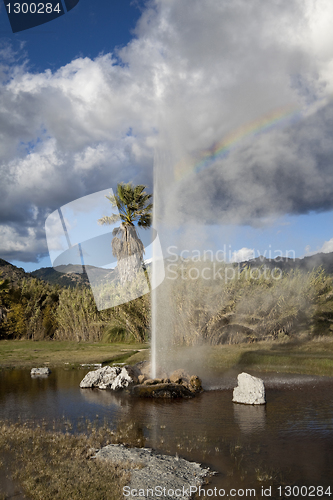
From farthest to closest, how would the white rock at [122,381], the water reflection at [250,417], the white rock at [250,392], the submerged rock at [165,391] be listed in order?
the white rock at [122,381]
the submerged rock at [165,391]
the white rock at [250,392]
the water reflection at [250,417]

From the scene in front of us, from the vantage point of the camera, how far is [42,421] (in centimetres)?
824

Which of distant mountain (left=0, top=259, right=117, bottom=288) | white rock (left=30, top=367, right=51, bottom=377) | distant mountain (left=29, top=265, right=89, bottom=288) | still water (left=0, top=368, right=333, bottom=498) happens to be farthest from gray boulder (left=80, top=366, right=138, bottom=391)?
distant mountain (left=29, top=265, right=89, bottom=288)

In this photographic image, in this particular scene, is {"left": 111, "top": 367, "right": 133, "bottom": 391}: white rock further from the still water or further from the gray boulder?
the still water

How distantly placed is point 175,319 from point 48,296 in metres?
16.2

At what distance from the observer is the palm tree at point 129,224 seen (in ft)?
108

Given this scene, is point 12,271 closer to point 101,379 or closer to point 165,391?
point 101,379

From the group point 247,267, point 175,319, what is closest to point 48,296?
point 175,319

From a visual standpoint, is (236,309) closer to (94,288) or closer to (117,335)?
(117,335)

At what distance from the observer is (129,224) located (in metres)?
34.0

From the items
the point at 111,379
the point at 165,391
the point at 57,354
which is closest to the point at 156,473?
the point at 165,391

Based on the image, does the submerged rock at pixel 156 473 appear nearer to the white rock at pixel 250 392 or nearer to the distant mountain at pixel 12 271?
the white rock at pixel 250 392

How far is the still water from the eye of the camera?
5.66 metres

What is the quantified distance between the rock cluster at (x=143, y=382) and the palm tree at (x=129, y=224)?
64.0 ft

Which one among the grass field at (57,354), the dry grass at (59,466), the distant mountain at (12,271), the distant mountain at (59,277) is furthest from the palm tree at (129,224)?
the distant mountain at (12,271)
